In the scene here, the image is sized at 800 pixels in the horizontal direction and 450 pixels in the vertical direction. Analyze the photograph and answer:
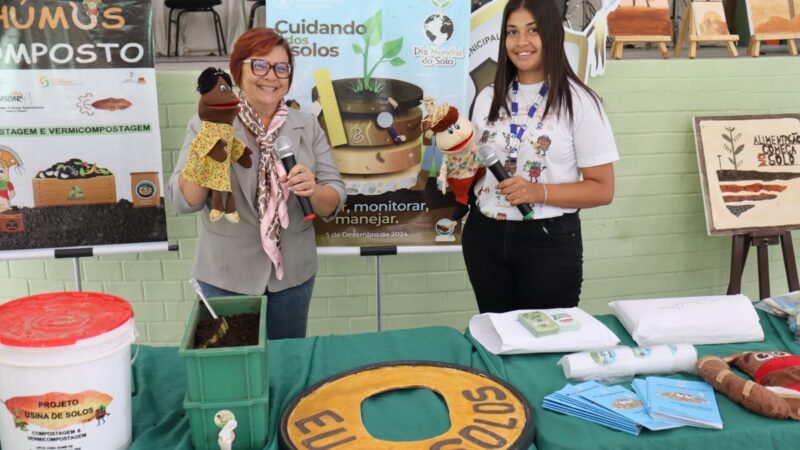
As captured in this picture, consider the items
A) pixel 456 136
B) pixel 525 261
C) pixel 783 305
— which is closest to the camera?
pixel 783 305

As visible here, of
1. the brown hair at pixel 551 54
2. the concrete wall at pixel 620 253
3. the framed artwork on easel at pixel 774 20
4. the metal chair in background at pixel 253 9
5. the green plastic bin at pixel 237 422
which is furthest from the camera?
the metal chair in background at pixel 253 9

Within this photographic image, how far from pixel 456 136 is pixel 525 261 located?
436mm

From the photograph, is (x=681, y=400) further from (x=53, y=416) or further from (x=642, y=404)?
(x=53, y=416)

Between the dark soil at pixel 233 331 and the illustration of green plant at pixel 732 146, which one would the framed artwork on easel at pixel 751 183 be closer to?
the illustration of green plant at pixel 732 146

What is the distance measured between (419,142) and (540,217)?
0.87 m

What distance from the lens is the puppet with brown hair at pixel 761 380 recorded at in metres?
1.35

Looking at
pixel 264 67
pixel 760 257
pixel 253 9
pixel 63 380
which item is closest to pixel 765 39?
pixel 760 257

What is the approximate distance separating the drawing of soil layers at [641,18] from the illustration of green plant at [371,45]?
1.35 m

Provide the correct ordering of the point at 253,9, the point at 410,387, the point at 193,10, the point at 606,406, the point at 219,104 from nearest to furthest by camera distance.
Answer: the point at 606,406 < the point at 410,387 < the point at 219,104 < the point at 253,9 < the point at 193,10

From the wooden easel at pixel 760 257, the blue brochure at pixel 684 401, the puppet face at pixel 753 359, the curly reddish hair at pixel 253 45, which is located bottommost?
the wooden easel at pixel 760 257

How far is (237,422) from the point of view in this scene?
4.09 ft

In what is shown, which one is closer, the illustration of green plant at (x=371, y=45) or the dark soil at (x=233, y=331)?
the dark soil at (x=233, y=331)

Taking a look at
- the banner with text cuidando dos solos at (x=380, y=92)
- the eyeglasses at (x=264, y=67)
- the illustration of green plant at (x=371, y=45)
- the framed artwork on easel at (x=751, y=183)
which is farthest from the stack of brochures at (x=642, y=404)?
the framed artwork on easel at (x=751, y=183)

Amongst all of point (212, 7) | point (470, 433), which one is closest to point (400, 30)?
point (470, 433)
